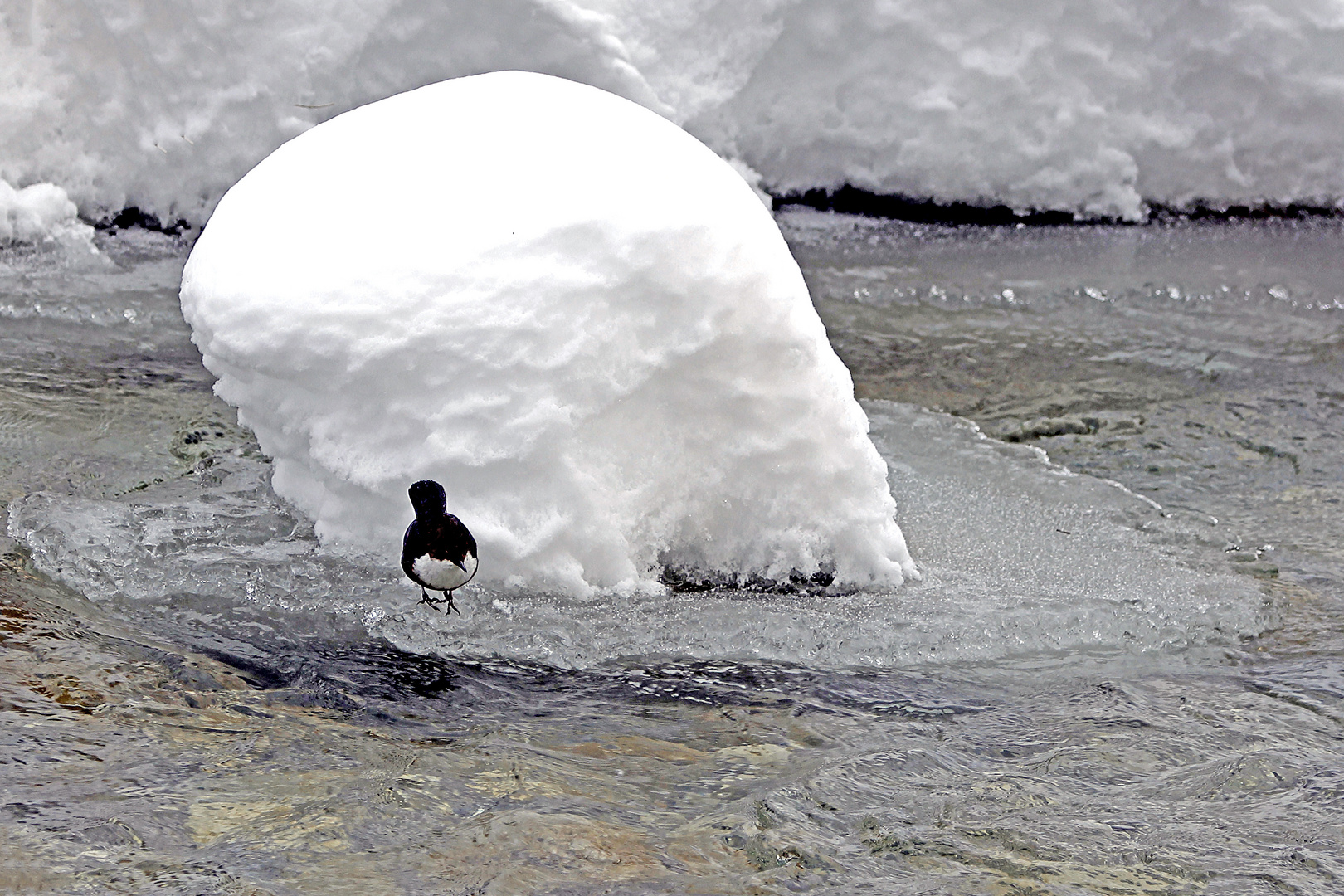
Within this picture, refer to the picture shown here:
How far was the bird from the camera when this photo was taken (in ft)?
9.55

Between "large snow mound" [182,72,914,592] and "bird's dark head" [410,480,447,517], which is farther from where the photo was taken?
"large snow mound" [182,72,914,592]

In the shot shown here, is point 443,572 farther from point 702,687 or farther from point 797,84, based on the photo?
point 797,84

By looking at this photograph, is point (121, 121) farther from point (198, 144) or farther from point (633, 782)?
point (633, 782)

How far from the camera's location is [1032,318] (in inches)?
256

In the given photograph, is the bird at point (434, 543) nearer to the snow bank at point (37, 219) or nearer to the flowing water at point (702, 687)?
the flowing water at point (702, 687)

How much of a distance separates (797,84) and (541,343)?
16.4ft

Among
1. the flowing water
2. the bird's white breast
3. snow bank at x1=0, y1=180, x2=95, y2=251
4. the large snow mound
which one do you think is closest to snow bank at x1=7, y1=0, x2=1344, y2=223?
snow bank at x1=0, y1=180, x2=95, y2=251

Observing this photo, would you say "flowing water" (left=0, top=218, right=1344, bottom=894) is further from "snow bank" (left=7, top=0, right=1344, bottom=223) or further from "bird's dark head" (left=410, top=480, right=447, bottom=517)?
"snow bank" (left=7, top=0, right=1344, bottom=223)

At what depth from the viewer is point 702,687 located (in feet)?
10.2

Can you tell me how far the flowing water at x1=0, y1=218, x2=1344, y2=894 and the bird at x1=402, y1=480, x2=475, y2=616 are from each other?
10.6 inches

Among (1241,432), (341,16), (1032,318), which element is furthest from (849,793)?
(341,16)

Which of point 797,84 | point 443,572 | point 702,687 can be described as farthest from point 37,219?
point 702,687

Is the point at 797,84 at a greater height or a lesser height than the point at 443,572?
greater

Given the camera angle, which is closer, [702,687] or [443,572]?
[443,572]
